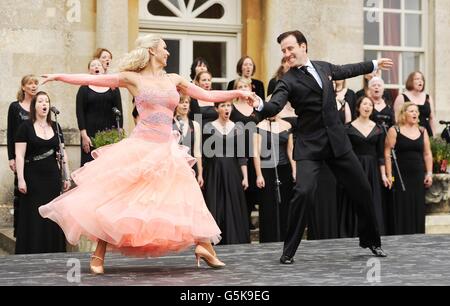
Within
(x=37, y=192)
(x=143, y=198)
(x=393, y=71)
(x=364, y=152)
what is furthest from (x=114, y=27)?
(x=143, y=198)

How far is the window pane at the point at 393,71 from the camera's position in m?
17.9

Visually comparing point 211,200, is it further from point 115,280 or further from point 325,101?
point 115,280

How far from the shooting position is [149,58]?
9.88 m

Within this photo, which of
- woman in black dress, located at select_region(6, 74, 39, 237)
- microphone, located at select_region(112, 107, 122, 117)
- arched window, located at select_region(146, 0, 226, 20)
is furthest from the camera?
arched window, located at select_region(146, 0, 226, 20)

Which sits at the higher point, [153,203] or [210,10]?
[210,10]

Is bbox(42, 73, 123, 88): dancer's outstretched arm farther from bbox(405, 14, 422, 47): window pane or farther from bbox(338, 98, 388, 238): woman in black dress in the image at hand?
bbox(405, 14, 422, 47): window pane

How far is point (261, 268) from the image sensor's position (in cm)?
1004

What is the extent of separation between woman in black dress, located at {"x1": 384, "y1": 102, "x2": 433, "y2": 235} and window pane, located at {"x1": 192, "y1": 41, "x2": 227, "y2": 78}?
3.30 m

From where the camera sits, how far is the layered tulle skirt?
9297 mm

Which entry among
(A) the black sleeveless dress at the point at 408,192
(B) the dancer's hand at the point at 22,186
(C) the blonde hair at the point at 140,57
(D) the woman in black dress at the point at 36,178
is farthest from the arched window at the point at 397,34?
(C) the blonde hair at the point at 140,57

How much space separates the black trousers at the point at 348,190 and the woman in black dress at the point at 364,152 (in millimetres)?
3692

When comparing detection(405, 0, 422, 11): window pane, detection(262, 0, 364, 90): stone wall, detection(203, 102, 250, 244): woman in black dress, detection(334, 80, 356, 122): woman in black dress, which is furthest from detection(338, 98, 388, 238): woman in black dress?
detection(405, 0, 422, 11): window pane
